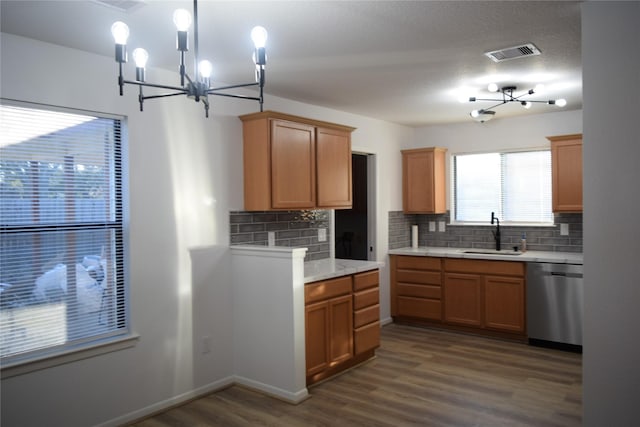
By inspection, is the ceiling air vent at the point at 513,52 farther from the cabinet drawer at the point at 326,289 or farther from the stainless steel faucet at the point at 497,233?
the stainless steel faucet at the point at 497,233

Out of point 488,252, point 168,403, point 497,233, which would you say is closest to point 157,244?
point 168,403

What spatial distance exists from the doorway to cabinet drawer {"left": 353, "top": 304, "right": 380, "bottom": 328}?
4.22ft

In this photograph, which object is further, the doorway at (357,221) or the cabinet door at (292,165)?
the doorway at (357,221)

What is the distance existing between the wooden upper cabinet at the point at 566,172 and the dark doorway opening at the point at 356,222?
6.62 feet

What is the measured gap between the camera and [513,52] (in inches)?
129

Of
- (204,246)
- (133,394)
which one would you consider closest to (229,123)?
(204,246)

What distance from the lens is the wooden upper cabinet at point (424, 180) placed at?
19.7ft

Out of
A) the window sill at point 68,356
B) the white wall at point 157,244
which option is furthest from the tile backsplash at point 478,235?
the window sill at point 68,356

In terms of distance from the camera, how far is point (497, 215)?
596cm

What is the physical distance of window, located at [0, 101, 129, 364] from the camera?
2.86 meters

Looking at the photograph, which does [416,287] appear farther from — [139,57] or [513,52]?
[139,57]

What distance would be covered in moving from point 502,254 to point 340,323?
7.20 ft

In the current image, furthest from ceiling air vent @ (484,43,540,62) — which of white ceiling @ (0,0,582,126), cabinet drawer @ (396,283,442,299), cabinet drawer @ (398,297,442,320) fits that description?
cabinet drawer @ (398,297,442,320)

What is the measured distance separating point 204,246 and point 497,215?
12.2ft
